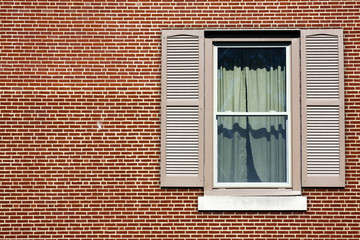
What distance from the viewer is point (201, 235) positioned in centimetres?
761

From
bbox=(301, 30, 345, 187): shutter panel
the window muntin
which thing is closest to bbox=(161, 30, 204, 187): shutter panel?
the window muntin

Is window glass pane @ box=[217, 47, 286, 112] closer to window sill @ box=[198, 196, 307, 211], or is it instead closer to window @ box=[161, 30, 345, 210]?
window @ box=[161, 30, 345, 210]

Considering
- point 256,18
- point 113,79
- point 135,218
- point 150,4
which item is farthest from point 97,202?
point 256,18

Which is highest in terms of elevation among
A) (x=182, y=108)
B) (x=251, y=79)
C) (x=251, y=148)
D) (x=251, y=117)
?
(x=251, y=79)

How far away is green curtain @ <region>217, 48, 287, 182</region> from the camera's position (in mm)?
7883

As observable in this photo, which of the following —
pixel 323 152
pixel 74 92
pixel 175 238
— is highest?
pixel 74 92

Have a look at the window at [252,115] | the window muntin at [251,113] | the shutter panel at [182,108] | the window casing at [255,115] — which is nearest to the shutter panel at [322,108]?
the window at [252,115]

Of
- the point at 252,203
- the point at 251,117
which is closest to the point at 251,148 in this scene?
the point at 251,117

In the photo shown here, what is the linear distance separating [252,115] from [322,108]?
0.98 metres

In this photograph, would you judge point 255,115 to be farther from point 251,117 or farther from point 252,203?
point 252,203

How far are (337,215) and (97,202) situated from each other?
333 cm

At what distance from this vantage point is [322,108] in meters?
7.69

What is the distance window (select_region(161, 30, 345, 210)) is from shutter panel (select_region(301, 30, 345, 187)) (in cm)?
1

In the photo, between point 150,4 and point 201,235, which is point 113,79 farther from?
point 201,235
